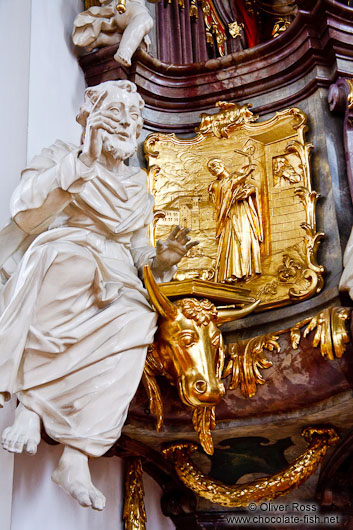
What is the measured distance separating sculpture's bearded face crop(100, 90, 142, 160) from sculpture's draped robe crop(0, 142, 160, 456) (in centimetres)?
27

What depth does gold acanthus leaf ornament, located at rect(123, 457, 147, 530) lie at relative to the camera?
366 cm

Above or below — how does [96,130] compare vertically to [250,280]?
above

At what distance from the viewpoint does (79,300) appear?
2912 millimetres

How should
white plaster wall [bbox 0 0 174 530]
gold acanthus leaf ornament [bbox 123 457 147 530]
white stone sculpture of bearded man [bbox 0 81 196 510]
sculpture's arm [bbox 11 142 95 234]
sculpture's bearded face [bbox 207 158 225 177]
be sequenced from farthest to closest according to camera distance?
sculpture's bearded face [bbox 207 158 225 177] → gold acanthus leaf ornament [bbox 123 457 147 530] → white plaster wall [bbox 0 0 174 530] → sculpture's arm [bbox 11 142 95 234] → white stone sculpture of bearded man [bbox 0 81 196 510]

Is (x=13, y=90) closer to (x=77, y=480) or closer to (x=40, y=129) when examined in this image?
(x=40, y=129)

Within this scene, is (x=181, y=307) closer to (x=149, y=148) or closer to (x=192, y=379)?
(x=192, y=379)

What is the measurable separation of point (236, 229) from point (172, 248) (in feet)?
2.48

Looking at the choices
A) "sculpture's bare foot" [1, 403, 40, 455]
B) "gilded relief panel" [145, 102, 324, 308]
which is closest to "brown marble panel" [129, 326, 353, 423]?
"gilded relief panel" [145, 102, 324, 308]

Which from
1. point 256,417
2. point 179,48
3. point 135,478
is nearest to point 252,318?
point 256,417

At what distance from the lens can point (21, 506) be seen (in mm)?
3090

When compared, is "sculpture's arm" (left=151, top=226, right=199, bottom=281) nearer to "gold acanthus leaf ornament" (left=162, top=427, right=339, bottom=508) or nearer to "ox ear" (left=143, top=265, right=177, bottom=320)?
"ox ear" (left=143, top=265, right=177, bottom=320)

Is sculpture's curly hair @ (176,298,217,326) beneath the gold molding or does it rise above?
beneath

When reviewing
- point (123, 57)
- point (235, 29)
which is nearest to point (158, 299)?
point (123, 57)

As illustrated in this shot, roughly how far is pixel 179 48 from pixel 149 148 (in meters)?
0.98
